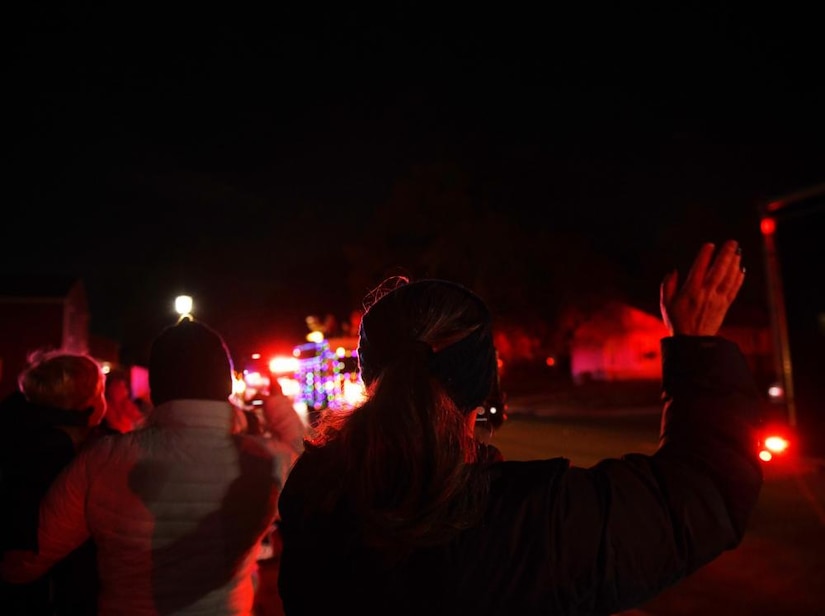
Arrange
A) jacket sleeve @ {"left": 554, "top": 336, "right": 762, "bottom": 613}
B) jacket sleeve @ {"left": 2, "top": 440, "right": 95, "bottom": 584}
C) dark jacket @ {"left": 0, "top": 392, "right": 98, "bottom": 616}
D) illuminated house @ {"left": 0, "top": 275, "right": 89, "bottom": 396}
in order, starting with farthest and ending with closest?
illuminated house @ {"left": 0, "top": 275, "right": 89, "bottom": 396}
dark jacket @ {"left": 0, "top": 392, "right": 98, "bottom": 616}
jacket sleeve @ {"left": 2, "top": 440, "right": 95, "bottom": 584}
jacket sleeve @ {"left": 554, "top": 336, "right": 762, "bottom": 613}

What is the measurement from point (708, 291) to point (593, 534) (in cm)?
51

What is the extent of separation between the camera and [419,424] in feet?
4.15

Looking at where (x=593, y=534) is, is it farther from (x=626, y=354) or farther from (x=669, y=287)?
(x=626, y=354)

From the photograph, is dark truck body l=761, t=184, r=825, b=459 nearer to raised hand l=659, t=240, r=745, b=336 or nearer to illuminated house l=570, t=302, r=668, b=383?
raised hand l=659, t=240, r=745, b=336

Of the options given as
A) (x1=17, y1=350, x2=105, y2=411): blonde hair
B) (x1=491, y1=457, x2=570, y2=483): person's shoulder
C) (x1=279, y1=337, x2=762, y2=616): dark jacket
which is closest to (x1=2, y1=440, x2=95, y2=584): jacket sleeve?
(x1=17, y1=350, x2=105, y2=411): blonde hair

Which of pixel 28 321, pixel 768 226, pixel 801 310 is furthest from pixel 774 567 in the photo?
pixel 28 321

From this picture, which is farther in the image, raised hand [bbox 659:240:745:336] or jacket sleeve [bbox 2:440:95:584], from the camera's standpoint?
jacket sleeve [bbox 2:440:95:584]

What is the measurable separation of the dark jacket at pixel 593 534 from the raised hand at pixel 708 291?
0.38 feet

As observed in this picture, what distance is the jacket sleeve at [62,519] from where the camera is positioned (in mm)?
2205

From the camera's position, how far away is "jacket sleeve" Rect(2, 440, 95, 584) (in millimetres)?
2205

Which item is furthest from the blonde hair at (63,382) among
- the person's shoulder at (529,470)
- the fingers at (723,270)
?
the fingers at (723,270)

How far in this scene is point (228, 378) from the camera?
98.7 inches

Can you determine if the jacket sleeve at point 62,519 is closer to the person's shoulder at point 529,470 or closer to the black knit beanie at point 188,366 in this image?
the black knit beanie at point 188,366

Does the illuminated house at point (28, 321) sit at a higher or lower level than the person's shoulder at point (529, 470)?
higher
